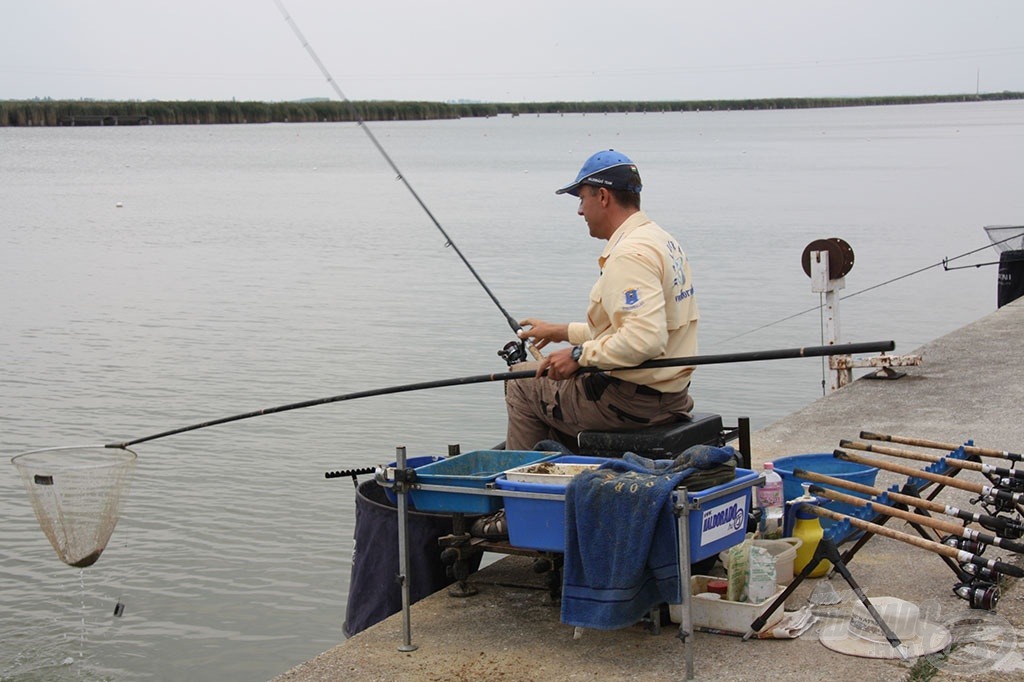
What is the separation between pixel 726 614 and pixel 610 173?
1587mm

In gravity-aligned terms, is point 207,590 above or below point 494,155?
below

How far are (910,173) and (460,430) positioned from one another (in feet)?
111

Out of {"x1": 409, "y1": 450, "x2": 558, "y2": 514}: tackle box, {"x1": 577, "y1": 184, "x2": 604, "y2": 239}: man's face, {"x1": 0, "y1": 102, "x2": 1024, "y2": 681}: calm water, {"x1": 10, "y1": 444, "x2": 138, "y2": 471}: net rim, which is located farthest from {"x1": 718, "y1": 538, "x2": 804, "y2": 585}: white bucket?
{"x1": 0, "y1": 102, "x2": 1024, "y2": 681}: calm water

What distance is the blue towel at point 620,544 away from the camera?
3.78m

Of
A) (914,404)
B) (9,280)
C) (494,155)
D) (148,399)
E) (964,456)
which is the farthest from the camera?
(494,155)

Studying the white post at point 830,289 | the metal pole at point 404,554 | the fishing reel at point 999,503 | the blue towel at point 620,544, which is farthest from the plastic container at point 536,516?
the white post at point 830,289

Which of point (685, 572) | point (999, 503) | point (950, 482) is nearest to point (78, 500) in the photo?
point (685, 572)

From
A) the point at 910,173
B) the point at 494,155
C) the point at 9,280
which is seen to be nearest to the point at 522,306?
the point at 9,280

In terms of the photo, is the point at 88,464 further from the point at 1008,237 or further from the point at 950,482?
the point at 1008,237

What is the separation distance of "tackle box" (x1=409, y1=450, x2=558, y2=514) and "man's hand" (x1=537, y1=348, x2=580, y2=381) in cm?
28

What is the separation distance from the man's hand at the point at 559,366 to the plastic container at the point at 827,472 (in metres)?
0.94

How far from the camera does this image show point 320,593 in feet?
22.6

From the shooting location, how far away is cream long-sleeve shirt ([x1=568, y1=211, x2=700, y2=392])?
171 inches

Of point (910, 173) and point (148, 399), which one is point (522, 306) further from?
point (910, 173)
